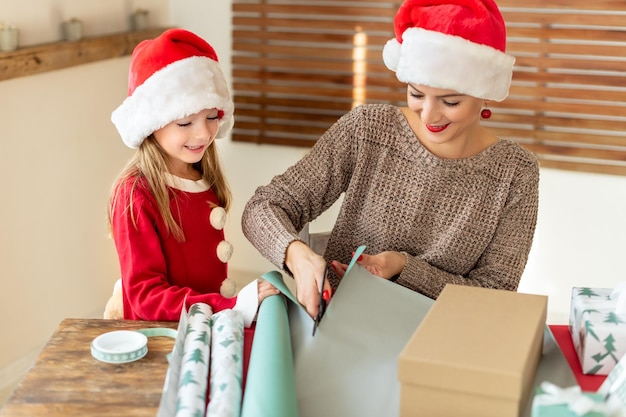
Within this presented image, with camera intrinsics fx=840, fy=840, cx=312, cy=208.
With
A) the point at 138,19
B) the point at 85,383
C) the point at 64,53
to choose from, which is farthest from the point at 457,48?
the point at 138,19

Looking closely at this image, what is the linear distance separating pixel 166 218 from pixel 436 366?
2.78ft

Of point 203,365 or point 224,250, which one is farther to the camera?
point 224,250

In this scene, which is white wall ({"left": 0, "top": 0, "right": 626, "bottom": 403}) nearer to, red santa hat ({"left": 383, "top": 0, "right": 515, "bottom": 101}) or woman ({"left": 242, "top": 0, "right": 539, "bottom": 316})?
woman ({"left": 242, "top": 0, "right": 539, "bottom": 316})

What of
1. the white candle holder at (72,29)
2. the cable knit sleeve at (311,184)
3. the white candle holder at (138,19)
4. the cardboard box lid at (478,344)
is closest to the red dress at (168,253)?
the cable knit sleeve at (311,184)

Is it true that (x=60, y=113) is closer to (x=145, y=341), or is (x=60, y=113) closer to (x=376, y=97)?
(x=376, y=97)

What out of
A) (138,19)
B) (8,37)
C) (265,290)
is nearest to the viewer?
(265,290)

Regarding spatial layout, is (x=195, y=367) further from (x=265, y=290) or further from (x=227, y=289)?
(x=227, y=289)

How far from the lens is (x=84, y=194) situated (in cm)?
343

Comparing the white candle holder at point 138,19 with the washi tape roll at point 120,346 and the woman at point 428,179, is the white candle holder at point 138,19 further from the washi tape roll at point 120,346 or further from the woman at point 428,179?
the washi tape roll at point 120,346

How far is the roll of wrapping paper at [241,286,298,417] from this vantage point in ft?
3.86

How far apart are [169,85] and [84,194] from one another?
5.79ft

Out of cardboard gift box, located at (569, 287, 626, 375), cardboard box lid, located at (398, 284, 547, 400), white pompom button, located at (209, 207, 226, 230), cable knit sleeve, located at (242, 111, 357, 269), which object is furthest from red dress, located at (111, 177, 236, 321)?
cardboard gift box, located at (569, 287, 626, 375)

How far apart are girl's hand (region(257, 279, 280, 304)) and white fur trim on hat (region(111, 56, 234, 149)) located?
1.49ft

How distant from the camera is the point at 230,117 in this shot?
6.47ft
